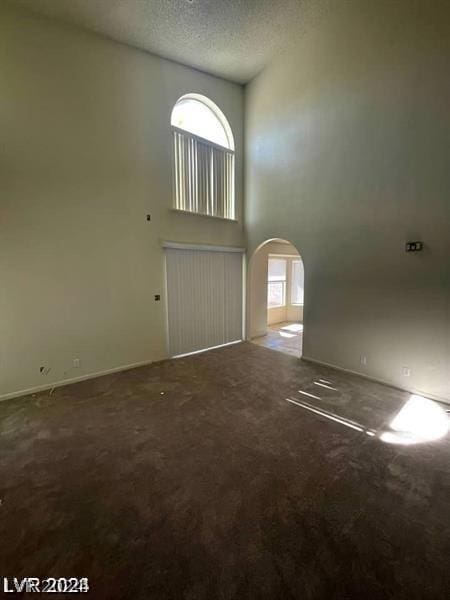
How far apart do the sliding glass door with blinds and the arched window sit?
0.91 m

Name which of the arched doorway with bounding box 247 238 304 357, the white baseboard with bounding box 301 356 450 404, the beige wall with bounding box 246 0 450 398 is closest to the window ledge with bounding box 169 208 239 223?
the arched doorway with bounding box 247 238 304 357

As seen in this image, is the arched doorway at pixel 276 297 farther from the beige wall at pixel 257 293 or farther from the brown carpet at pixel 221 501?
the brown carpet at pixel 221 501

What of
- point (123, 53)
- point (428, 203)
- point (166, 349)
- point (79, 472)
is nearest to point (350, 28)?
point (428, 203)

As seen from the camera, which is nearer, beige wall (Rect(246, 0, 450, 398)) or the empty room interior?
the empty room interior

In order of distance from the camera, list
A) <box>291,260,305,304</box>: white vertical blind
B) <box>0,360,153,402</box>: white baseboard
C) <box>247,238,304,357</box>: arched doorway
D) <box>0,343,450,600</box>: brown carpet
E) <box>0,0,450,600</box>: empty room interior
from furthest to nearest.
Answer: <box>291,260,305,304</box>: white vertical blind < <box>247,238,304,357</box>: arched doorway < <box>0,360,153,402</box>: white baseboard < <box>0,0,450,600</box>: empty room interior < <box>0,343,450,600</box>: brown carpet

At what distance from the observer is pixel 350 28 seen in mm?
3730

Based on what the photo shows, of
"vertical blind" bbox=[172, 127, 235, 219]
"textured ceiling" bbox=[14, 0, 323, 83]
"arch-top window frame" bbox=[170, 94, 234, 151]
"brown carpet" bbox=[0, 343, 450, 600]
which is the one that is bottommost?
"brown carpet" bbox=[0, 343, 450, 600]

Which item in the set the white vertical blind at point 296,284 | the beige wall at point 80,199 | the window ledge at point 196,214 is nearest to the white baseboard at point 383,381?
the beige wall at point 80,199

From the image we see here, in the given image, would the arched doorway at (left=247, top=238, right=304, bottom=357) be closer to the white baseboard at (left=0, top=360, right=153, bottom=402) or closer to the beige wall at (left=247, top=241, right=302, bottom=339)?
the beige wall at (left=247, top=241, right=302, bottom=339)

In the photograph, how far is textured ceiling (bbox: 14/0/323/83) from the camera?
3.35 meters

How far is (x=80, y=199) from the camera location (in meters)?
3.76

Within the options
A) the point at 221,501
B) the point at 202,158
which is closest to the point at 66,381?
the point at 221,501

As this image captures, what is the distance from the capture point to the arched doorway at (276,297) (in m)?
5.91

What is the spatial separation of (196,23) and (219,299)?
426cm
